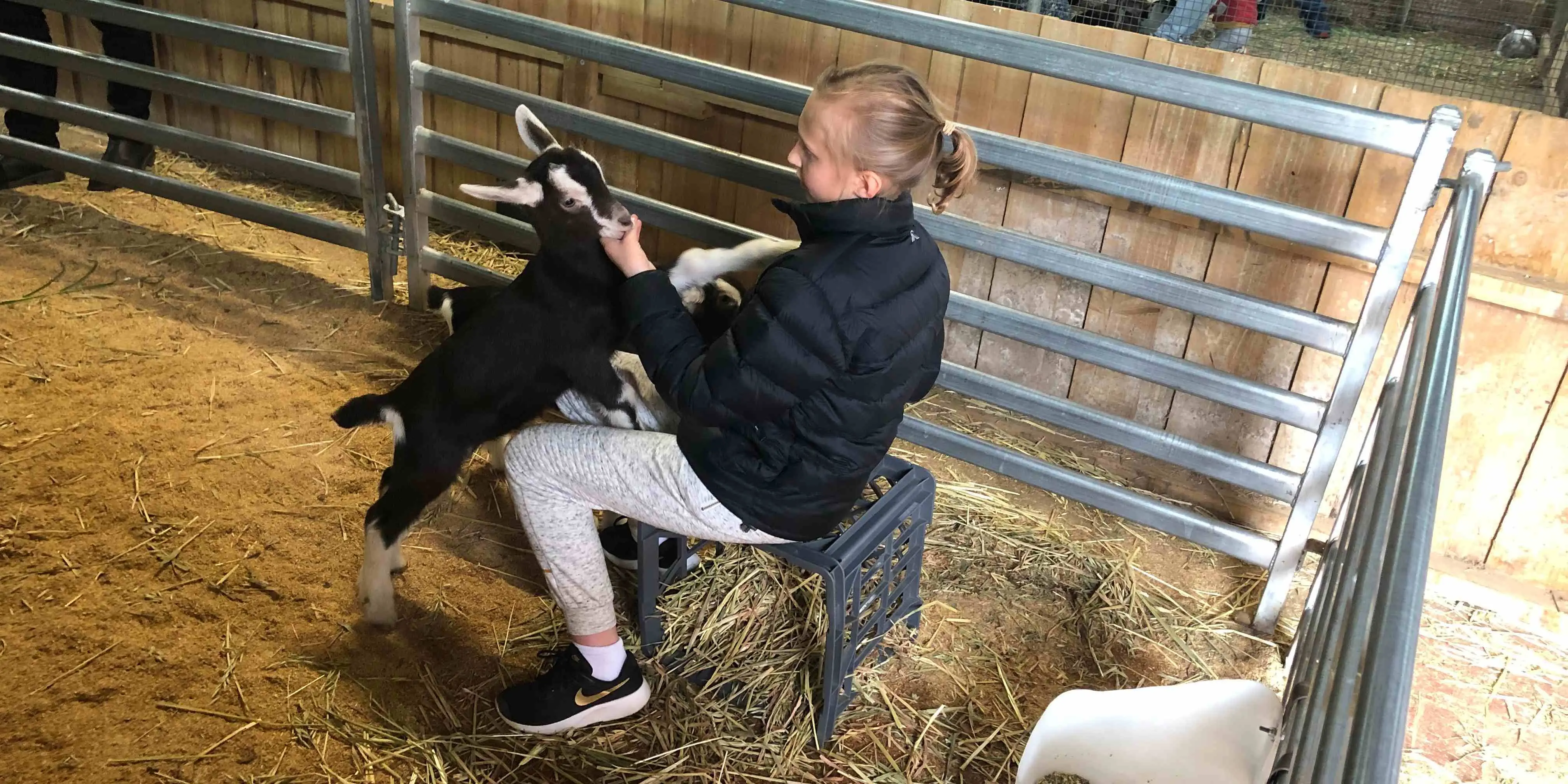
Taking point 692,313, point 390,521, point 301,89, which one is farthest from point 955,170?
point 301,89

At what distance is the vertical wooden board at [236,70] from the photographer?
18.2ft

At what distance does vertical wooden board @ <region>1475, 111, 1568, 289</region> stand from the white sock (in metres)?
2.77

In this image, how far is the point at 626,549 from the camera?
3037 millimetres

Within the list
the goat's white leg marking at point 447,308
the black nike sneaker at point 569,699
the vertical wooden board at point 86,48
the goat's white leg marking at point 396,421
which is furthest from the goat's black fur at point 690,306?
the vertical wooden board at point 86,48

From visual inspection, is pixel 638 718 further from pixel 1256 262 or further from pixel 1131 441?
pixel 1256 262

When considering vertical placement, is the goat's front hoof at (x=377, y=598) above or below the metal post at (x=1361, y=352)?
below

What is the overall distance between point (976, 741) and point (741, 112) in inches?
107

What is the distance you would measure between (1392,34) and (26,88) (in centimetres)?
637

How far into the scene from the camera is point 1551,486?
3248mm

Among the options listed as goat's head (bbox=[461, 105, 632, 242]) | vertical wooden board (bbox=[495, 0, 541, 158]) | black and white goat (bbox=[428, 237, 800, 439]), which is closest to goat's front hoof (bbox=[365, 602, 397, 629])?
black and white goat (bbox=[428, 237, 800, 439])

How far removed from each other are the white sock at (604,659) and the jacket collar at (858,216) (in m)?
1.11

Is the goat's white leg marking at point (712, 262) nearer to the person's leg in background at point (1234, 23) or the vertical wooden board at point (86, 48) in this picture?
the person's leg in background at point (1234, 23)

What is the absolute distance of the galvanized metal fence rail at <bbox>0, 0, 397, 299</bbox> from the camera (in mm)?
4082

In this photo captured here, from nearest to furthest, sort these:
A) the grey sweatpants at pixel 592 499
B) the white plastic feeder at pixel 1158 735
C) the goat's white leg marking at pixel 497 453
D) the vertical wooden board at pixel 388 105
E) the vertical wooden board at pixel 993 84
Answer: the white plastic feeder at pixel 1158 735
the grey sweatpants at pixel 592 499
the goat's white leg marking at pixel 497 453
the vertical wooden board at pixel 993 84
the vertical wooden board at pixel 388 105
